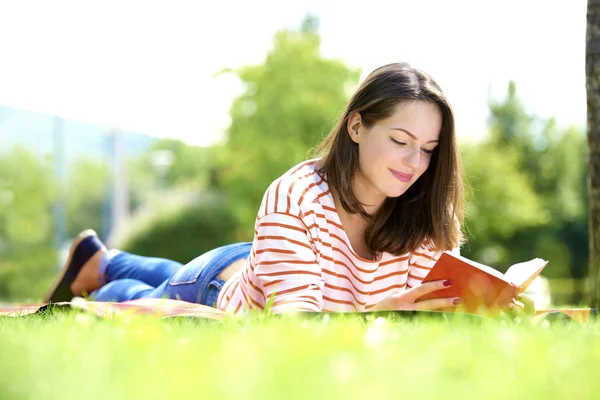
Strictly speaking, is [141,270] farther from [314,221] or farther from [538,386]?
[538,386]

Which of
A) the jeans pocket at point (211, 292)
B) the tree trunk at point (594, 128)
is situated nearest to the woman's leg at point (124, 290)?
the jeans pocket at point (211, 292)

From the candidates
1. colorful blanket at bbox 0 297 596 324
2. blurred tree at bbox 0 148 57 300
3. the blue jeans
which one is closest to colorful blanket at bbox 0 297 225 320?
colorful blanket at bbox 0 297 596 324

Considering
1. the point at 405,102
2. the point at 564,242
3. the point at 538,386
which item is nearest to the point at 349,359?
the point at 538,386

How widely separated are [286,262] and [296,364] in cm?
186

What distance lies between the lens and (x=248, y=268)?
11.9 feet

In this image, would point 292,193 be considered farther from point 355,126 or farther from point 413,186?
point 413,186

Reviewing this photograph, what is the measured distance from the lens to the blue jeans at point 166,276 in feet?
14.3

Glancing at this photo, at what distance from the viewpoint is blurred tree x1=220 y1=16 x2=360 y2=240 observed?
994 inches

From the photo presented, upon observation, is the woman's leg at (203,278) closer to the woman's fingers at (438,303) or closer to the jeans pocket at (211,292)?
the jeans pocket at (211,292)

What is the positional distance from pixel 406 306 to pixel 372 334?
4.31ft

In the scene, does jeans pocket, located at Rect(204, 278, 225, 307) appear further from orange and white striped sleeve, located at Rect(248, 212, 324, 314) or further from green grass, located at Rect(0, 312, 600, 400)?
green grass, located at Rect(0, 312, 600, 400)

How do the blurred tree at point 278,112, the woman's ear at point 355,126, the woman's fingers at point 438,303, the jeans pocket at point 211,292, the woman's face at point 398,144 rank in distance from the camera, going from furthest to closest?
the blurred tree at point 278,112 < the jeans pocket at point 211,292 < the woman's ear at point 355,126 < the woman's face at point 398,144 < the woman's fingers at point 438,303

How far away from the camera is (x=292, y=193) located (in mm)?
3418

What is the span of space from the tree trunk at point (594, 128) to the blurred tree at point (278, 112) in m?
19.3
